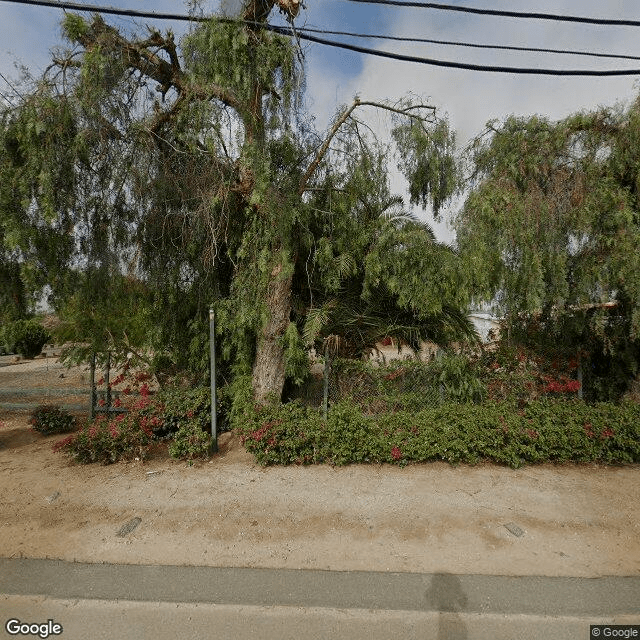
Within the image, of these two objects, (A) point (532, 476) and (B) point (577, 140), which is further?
(B) point (577, 140)

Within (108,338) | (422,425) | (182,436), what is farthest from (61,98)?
(422,425)

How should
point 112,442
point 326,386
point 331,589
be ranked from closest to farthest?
1. point 331,589
2. point 112,442
3. point 326,386

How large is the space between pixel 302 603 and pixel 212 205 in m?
4.54

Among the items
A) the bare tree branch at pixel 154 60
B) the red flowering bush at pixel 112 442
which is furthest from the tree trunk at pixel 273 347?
the bare tree branch at pixel 154 60

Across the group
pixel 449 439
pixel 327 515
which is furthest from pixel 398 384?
pixel 327 515

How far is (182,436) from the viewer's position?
A: 5.14m

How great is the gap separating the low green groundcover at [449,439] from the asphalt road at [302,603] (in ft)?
6.47

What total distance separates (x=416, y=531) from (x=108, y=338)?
5104mm

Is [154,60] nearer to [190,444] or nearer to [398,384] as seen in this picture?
[190,444]

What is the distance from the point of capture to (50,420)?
615 centimetres

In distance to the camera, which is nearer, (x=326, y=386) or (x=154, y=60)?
(x=326, y=386)

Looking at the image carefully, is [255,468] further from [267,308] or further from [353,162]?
[353,162]

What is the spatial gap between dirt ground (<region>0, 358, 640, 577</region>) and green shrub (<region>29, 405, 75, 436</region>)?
0.97m

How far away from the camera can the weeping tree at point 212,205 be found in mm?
4898
